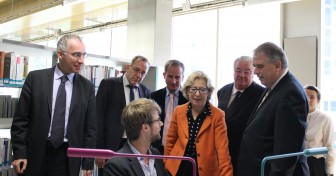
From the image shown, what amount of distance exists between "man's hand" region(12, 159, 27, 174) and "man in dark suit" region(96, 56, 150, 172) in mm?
815

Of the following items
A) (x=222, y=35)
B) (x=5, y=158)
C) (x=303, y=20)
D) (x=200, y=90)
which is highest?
(x=303, y=20)

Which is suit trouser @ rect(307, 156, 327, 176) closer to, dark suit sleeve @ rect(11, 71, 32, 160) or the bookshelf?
the bookshelf

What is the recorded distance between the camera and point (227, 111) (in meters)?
2.56

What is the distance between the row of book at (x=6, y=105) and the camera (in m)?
3.00

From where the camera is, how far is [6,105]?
3029 mm

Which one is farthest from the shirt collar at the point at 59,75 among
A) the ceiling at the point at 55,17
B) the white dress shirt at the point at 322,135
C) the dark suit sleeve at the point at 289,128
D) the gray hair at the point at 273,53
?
the ceiling at the point at 55,17

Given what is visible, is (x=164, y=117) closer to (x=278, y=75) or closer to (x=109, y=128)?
(x=109, y=128)

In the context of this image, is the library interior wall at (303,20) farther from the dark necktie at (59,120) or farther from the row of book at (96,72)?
the dark necktie at (59,120)

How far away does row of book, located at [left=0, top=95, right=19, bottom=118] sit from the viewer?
2996mm

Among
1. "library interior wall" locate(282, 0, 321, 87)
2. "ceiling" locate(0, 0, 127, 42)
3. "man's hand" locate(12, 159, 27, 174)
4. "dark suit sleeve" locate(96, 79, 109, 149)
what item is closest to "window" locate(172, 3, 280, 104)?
"library interior wall" locate(282, 0, 321, 87)

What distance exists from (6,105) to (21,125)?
1.09 meters

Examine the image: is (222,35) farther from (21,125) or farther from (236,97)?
(21,125)

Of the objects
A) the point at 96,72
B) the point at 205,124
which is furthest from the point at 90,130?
the point at 96,72

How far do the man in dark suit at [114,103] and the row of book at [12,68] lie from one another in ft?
2.87
